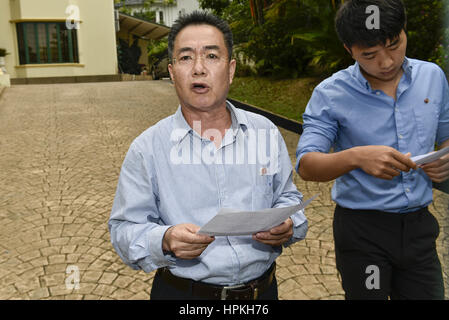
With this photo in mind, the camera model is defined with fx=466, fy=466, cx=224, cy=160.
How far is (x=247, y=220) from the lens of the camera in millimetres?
1468

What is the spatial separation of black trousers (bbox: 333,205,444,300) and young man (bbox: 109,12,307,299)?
0.31 meters

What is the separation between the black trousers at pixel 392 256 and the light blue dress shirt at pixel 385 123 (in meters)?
0.06

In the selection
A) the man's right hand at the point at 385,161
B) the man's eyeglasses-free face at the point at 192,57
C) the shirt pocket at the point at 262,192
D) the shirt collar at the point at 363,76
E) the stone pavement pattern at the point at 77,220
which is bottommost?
the stone pavement pattern at the point at 77,220

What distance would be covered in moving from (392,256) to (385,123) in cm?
56

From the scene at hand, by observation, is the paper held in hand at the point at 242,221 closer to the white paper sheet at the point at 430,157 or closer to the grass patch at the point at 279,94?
the white paper sheet at the point at 430,157

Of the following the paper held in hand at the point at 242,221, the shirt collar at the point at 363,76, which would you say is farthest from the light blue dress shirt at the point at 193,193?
the shirt collar at the point at 363,76

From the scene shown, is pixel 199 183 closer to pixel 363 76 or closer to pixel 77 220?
pixel 363 76

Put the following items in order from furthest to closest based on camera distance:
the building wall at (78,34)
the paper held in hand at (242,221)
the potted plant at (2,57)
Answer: the building wall at (78,34), the potted plant at (2,57), the paper held in hand at (242,221)

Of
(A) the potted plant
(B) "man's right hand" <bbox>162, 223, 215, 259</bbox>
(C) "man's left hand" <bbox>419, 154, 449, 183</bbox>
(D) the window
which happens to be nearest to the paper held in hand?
(B) "man's right hand" <bbox>162, 223, 215, 259</bbox>

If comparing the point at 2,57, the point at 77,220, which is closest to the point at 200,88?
the point at 77,220

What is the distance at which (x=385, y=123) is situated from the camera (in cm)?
195

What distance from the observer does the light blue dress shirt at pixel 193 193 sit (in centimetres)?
172

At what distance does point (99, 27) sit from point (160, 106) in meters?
14.1
